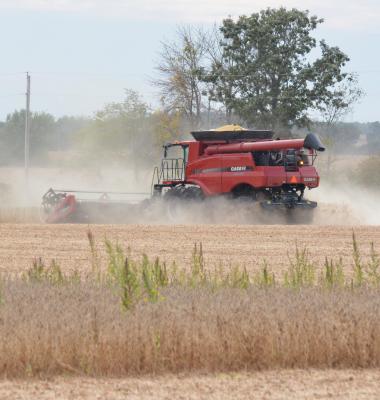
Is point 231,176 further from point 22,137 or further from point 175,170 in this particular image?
point 22,137

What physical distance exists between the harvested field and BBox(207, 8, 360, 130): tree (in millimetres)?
25399

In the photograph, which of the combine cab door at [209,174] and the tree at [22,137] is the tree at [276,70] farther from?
the tree at [22,137]

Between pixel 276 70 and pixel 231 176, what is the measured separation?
25.1 meters

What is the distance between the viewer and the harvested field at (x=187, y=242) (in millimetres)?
17139

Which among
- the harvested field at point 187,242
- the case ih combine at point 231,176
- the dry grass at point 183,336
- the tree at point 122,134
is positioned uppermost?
the tree at point 122,134

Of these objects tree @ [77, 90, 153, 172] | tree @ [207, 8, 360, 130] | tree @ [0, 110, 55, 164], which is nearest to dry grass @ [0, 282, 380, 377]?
tree @ [207, 8, 360, 130]

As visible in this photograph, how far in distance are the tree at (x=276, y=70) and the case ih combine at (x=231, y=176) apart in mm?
22382

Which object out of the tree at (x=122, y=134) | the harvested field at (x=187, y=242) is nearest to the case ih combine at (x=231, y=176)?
the harvested field at (x=187, y=242)

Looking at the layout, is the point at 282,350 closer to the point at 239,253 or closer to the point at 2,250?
the point at 239,253

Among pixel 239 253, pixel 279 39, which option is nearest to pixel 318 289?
pixel 239 253

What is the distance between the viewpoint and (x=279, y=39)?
50094 millimetres

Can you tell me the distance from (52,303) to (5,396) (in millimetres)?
1725

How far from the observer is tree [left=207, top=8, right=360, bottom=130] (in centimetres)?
4878

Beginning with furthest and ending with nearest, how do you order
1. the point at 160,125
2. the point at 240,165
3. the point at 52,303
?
the point at 160,125 < the point at 240,165 < the point at 52,303
